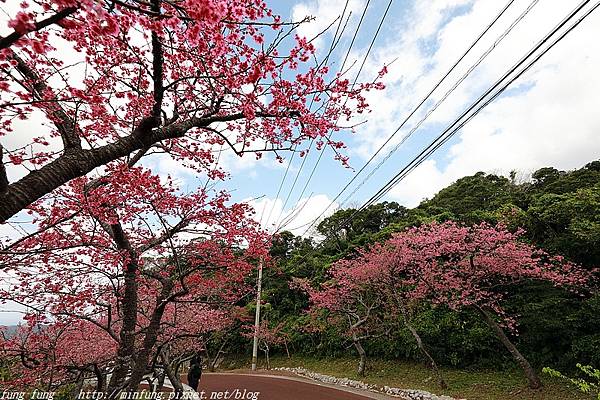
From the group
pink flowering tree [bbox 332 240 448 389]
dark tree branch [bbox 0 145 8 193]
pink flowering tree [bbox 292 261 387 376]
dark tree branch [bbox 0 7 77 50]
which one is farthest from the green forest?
dark tree branch [bbox 0 7 77 50]

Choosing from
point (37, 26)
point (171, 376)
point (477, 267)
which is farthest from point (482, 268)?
point (37, 26)

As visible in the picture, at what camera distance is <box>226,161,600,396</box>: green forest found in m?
9.65

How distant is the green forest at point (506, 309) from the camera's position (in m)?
9.65

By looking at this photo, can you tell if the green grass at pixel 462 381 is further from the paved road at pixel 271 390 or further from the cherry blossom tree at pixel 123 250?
the cherry blossom tree at pixel 123 250

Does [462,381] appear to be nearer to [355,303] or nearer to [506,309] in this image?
[506,309]

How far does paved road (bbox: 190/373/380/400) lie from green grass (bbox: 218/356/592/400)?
192 centimetres

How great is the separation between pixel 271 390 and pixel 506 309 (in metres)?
8.36

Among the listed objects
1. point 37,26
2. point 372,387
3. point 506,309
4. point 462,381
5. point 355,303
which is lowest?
point 372,387

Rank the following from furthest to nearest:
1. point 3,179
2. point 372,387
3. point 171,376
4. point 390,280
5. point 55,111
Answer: point 390,280, point 372,387, point 171,376, point 55,111, point 3,179

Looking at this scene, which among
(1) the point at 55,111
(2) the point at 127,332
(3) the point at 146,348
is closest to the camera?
(1) the point at 55,111

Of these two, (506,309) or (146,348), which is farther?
(506,309)

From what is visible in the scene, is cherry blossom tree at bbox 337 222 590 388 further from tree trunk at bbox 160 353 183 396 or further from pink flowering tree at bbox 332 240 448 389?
tree trunk at bbox 160 353 183 396

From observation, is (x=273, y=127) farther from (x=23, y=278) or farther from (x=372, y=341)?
(x=372, y=341)

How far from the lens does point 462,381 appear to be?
11289 millimetres
